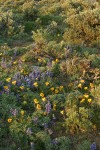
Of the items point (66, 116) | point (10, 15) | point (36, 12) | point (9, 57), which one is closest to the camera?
point (66, 116)

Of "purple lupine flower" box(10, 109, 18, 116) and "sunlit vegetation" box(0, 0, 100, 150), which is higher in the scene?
"purple lupine flower" box(10, 109, 18, 116)

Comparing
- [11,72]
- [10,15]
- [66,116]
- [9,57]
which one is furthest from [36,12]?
[66,116]

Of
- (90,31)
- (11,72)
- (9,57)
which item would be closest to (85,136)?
(11,72)

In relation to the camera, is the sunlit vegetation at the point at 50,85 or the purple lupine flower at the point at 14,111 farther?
the purple lupine flower at the point at 14,111

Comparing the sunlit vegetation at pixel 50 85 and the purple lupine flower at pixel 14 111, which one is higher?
the purple lupine flower at pixel 14 111

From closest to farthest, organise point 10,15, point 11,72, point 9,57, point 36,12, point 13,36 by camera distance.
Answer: point 11,72
point 9,57
point 13,36
point 10,15
point 36,12

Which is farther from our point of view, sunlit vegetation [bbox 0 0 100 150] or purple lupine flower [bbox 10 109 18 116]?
purple lupine flower [bbox 10 109 18 116]

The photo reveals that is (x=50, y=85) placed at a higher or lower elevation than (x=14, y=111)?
lower

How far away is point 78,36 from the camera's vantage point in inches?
348

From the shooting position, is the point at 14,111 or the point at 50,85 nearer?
the point at 14,111

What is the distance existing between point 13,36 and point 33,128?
4746 mm

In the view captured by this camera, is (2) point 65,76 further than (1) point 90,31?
No

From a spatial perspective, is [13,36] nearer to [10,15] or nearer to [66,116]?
[10,15]

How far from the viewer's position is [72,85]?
6492mm
